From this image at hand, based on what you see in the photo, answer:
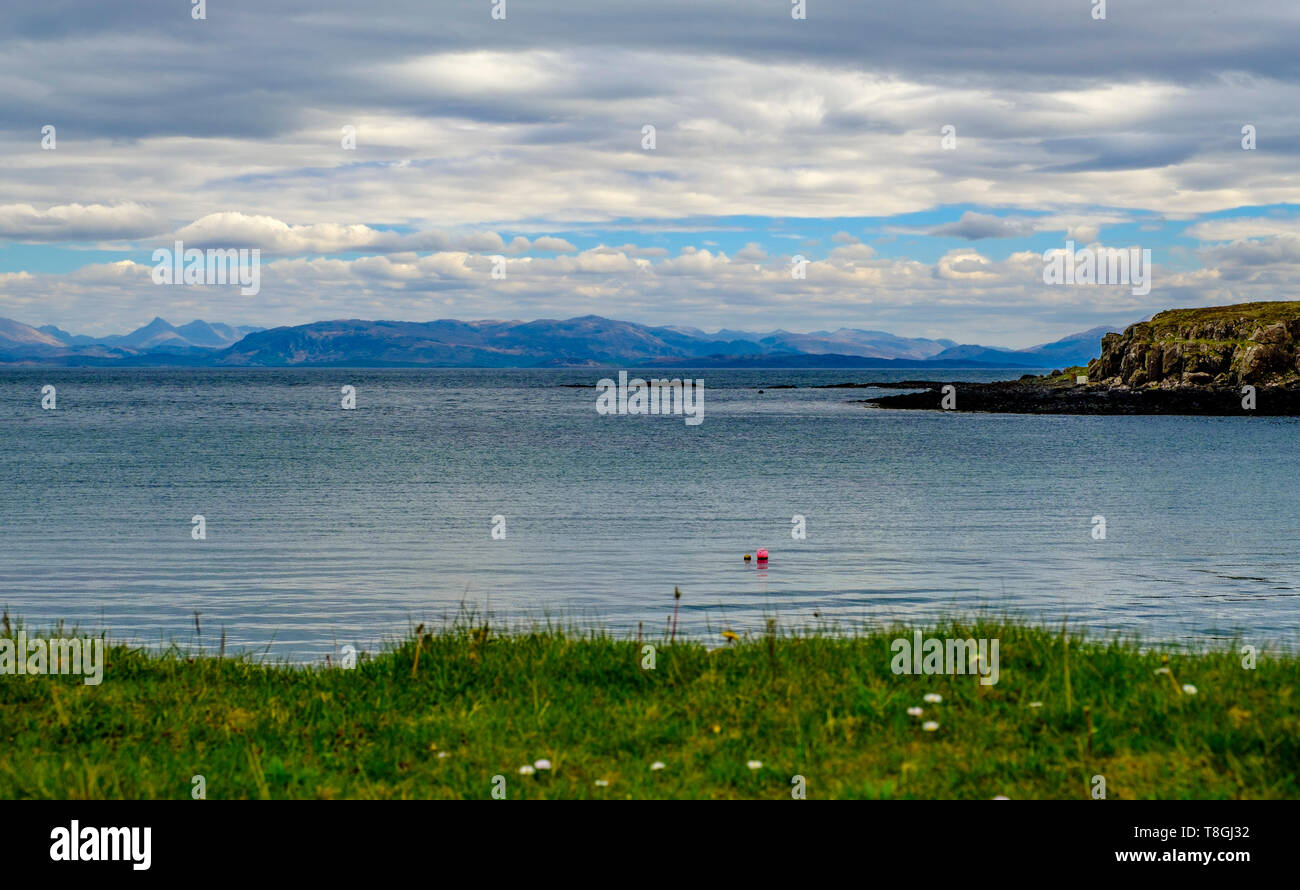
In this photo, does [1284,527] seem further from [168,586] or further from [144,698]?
[144,698]

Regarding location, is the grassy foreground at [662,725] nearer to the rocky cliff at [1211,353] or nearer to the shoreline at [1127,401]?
the shoreline at [1127,401]

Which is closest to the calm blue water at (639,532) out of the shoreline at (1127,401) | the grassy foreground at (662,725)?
the grassy foreground at (662,725)

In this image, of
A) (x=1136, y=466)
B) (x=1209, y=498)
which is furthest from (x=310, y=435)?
(x=1209, y=498)

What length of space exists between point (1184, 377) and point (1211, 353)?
5491 millimetres

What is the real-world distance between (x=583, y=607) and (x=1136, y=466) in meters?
49.5

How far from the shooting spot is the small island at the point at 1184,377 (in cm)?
11600

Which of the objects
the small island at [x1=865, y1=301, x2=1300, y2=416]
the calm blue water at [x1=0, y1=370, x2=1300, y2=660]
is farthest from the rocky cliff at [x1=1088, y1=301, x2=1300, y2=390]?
the calm blue water at [x1=0, y1=370, x2=1300, y2=660]

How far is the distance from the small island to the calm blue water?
30996mm

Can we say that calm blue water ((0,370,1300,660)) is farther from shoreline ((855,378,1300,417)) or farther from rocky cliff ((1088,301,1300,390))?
rocky cliff ((1088,301,1300,390))

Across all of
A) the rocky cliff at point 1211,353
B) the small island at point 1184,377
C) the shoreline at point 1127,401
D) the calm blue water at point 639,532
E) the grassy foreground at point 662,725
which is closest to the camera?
the grassy foreground at point 662,725

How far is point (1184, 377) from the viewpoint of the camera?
12588 centimetres

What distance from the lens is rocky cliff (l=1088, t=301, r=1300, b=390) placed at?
406ft

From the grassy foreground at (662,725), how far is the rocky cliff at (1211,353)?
12486cm

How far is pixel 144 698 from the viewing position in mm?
11055
